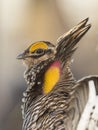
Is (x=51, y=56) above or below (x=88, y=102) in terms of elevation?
above

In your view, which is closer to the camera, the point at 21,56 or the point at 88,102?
the point at 88,102

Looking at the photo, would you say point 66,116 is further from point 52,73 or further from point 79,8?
point 79,8

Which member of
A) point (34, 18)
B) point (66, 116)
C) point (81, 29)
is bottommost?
point (66, 116)

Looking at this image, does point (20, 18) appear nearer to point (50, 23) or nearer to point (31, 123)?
point (50, 23)

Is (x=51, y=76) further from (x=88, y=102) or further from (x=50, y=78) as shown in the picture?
(x=88, y=102)

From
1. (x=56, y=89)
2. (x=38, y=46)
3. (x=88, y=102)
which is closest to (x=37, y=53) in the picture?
(x=38, y=46)

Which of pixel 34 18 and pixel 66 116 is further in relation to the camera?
pixel 34 18

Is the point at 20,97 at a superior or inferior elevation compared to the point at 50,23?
inferior

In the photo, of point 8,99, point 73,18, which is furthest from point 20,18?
point 8,99
